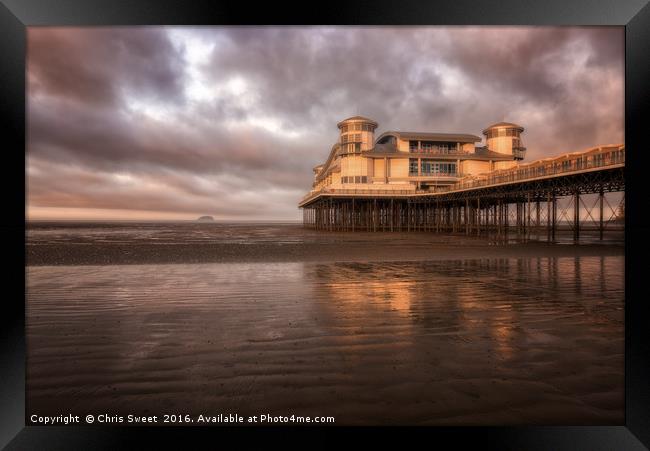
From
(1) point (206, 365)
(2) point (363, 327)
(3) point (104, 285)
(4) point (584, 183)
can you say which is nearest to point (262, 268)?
(3) point (104, 285)

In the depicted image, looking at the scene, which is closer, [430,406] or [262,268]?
[430,406]

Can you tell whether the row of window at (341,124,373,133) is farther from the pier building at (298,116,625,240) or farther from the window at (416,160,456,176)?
the window at (416,160,456,176)

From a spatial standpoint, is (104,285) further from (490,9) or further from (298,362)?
(490,9)

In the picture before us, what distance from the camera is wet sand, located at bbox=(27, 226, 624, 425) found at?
280 centimetres

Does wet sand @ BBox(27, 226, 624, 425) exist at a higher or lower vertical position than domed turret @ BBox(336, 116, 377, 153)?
lower

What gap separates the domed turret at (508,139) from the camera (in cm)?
4725

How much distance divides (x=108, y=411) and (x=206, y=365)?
911 millimetres

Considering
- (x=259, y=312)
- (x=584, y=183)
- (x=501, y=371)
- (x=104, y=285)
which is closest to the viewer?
(x=501, y=371)

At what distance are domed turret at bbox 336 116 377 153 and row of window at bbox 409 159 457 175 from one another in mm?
5948

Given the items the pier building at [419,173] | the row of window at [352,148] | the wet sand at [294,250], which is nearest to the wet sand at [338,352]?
the wet sand at [294,250]

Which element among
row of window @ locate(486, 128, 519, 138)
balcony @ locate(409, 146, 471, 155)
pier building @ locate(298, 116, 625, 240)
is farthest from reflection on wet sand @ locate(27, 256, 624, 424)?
row of window @ locate(486, 128, 519, 138)

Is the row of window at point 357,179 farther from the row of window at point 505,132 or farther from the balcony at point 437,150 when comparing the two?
the row of window at point 505,132

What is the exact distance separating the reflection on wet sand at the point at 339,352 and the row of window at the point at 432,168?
3607 cm

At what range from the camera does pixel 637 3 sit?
2746mm
